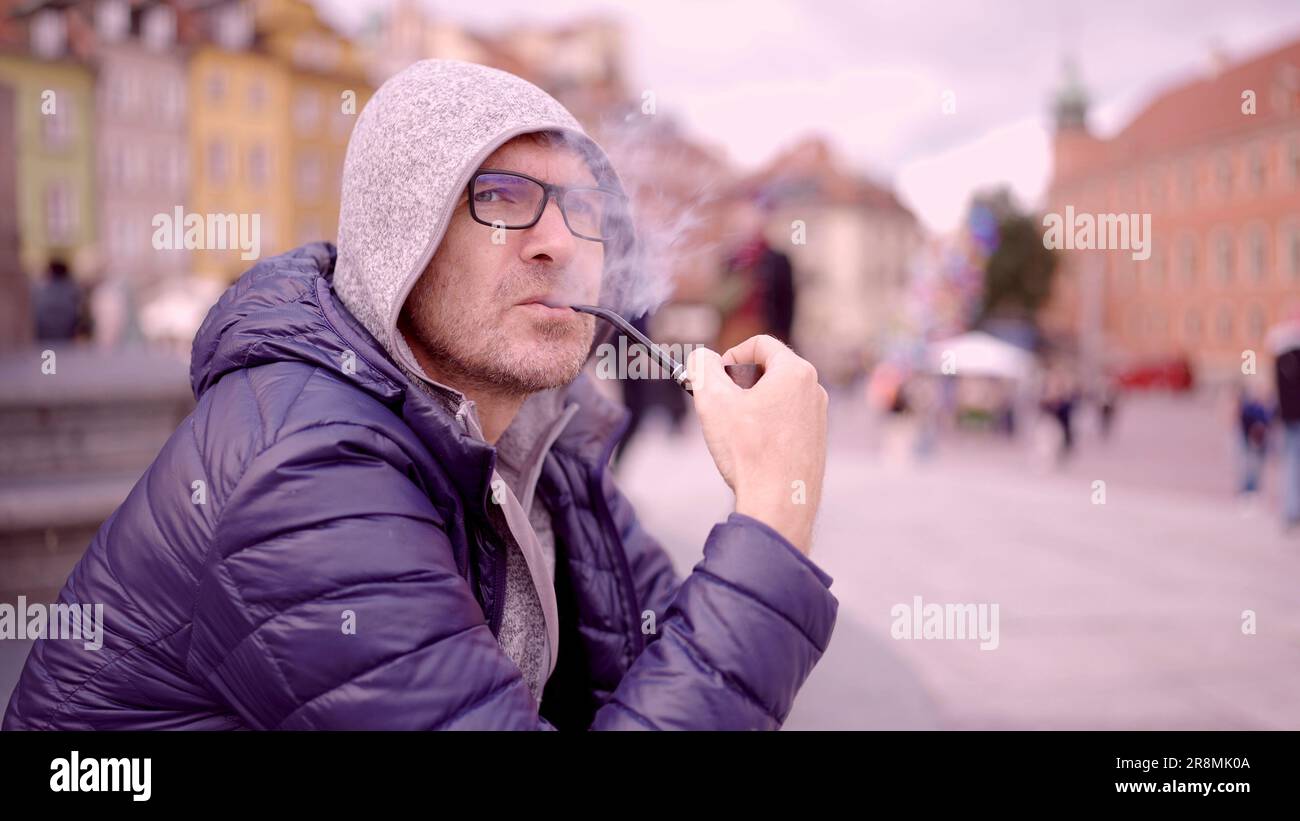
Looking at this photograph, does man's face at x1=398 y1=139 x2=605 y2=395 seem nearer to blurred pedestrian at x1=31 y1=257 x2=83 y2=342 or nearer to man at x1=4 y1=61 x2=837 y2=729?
man at x1=4 y1=61 x2=837 y2=729

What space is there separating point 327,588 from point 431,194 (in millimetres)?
475

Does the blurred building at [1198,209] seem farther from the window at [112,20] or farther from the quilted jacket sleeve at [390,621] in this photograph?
the quilted jacket sleeve at [390,621]

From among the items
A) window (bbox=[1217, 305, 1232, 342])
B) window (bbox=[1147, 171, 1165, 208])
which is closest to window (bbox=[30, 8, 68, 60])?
window (bbox=[1147, 171, 1165, 208])

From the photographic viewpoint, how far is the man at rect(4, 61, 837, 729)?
3.34 ft

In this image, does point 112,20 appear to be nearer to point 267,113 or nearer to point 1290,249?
point 267,113

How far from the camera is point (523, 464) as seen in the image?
1.57 meters

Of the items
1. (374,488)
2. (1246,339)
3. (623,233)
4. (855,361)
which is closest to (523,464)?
(623,233)

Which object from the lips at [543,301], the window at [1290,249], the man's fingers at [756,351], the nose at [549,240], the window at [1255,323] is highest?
the window at [1290,249]

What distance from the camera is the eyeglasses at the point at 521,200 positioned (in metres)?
1.29

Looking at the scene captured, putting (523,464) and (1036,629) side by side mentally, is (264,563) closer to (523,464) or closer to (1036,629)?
(523,464)

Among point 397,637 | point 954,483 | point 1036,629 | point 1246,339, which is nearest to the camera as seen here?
point 397,637

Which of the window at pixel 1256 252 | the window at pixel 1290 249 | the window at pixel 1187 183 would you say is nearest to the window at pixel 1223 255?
the window at pixel 1256 252

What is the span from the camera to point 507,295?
133 centimetres
